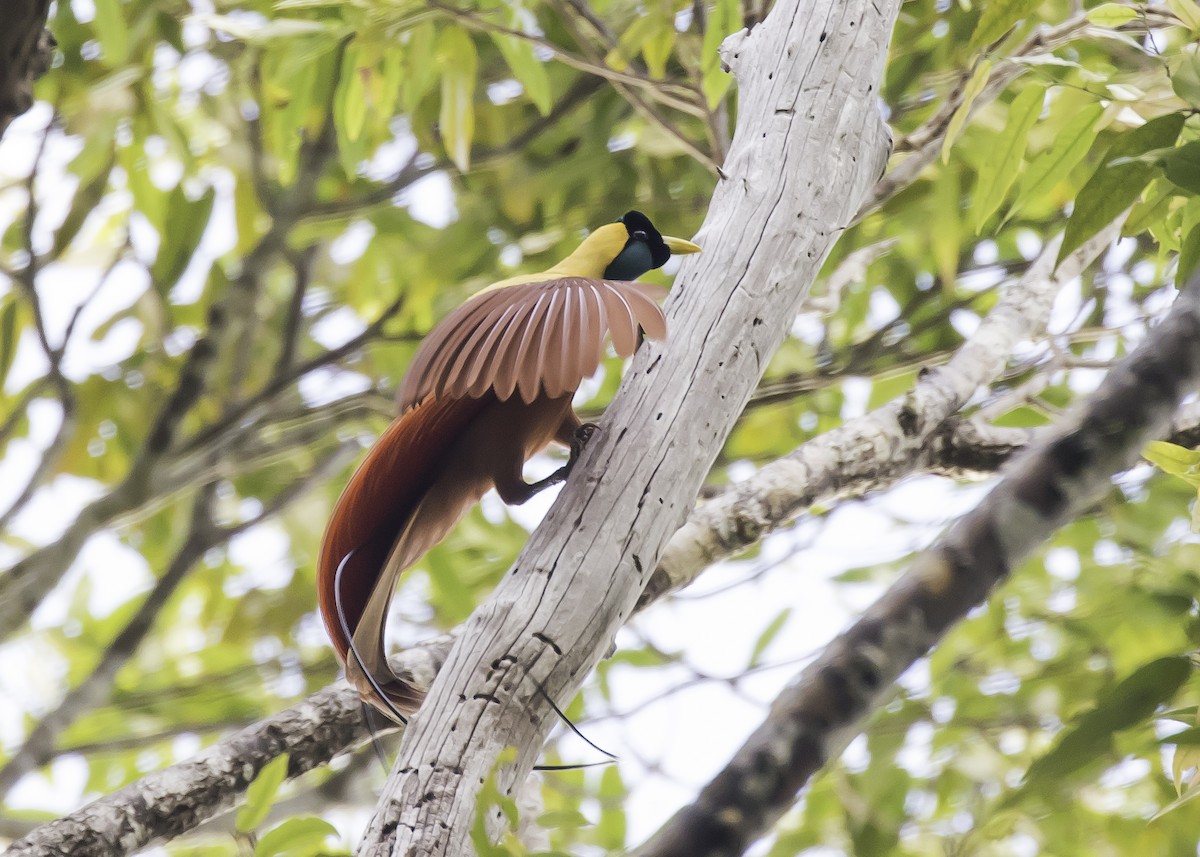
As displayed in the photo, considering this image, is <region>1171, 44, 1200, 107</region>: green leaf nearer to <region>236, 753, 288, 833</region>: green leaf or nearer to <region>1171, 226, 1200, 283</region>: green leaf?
<region>1171, 226, 1200, 283</region>: green leaf

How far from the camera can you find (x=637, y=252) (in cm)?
151

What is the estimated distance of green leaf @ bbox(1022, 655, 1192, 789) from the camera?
75cm

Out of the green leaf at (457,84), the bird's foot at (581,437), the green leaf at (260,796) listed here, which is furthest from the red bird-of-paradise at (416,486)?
the green leaf at (457,84)

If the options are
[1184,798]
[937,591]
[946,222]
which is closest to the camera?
[937,591]

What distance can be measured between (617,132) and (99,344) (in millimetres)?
1243

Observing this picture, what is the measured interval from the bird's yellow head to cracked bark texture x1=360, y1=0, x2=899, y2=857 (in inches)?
7.0

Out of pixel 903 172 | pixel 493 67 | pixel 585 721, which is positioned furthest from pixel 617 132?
pixel 585 721

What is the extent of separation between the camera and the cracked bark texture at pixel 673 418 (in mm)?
994

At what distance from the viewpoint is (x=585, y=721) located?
2.37m

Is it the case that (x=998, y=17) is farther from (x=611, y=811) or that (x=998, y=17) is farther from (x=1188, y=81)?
(x=611, y=811)

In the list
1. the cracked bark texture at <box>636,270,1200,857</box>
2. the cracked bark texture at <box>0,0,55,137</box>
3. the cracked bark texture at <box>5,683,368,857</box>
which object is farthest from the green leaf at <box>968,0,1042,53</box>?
the cracked bark texture at <box>0,0,55,137</box>

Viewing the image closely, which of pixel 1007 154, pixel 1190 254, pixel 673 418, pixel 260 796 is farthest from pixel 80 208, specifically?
pixel 1190 254

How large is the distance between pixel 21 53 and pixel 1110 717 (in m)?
1.51

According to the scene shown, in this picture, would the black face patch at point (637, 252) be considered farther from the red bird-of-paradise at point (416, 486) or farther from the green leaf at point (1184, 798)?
the green leaf at point (1184, 798)
